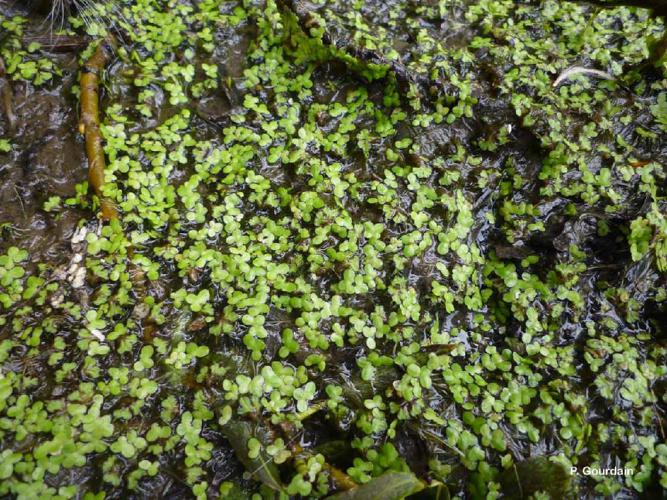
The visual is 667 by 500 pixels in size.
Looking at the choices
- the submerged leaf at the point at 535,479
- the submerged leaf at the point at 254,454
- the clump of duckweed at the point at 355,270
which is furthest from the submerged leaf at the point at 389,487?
the submerged leaf at the point at 535,479

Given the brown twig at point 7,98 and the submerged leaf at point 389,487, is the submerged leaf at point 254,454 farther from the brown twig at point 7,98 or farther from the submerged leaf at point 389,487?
the brown twig at point 7,98

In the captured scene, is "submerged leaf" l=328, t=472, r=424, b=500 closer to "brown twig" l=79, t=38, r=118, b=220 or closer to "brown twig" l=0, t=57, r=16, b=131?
"brown twig" l=79, t=38, r=118, b=220

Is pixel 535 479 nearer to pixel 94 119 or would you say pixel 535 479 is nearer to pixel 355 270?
pixel 355 270

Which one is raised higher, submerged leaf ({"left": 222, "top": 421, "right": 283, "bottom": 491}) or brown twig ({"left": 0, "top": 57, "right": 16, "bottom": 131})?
brown twig ({"left": 0, "top": 57, "right": 16, "bottom": 131})

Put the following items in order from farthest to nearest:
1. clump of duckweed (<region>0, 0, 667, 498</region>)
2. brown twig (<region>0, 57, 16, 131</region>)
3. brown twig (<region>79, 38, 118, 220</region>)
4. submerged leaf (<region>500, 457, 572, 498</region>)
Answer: brown twig (<region>0, 57, 16, 131</region>) < brown twig (<region>79, 38, 118, 220</region>) < clump of duckweed (<region>0, 0, 667, 498</region>) < submerged leaf (<region>500, 457, 572, 498</region>)

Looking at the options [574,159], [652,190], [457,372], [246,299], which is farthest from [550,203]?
[246,299]

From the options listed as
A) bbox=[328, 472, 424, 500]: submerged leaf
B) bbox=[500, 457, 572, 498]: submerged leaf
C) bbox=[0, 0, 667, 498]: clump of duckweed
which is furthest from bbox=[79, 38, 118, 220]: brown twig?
bbox=[500, 457, 572, 498]: submerged leaf
